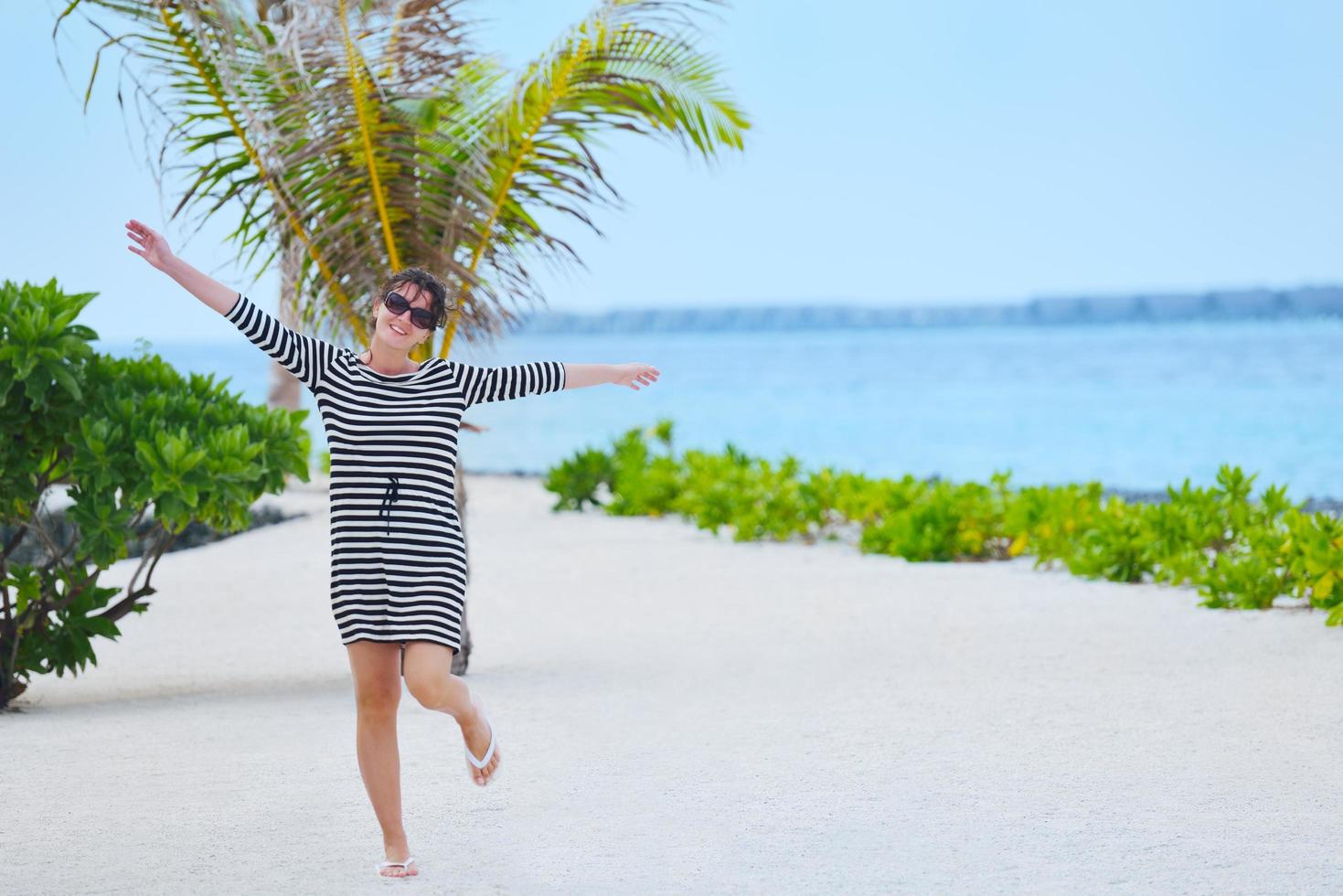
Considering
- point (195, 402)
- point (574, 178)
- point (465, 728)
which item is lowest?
point (465, 728)

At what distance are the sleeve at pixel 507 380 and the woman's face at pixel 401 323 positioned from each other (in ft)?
0.54

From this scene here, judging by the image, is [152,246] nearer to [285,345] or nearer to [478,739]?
[285,345]

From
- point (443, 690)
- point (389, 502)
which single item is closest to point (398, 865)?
point (443, 690)

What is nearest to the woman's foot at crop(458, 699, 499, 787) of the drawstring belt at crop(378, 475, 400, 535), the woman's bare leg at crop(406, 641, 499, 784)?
the woman's bare leg at crop(406, 641, 499, 784)

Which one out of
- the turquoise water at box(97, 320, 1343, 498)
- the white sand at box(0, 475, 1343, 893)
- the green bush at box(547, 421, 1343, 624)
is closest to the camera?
A: the white sand at box(0, 475, 1343, 893)

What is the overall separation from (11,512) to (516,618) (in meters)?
3.54

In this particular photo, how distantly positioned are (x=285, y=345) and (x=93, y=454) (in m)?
2.52

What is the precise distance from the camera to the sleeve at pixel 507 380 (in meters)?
4.05

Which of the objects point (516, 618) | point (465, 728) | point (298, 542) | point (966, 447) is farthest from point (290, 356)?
point (966, 447)

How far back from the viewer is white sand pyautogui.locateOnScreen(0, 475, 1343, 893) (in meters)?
4.07

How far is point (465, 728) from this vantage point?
4016 millimetres

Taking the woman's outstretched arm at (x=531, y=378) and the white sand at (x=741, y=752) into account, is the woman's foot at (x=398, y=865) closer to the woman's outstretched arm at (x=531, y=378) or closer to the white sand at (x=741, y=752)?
the white sand at (x=741, y=752)

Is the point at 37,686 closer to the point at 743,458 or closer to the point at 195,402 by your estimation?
the point at 195,402

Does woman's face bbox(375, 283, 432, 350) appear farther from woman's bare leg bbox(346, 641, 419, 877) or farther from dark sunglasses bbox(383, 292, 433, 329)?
woman's bare leg bbox(346, 641, 419, 877)
